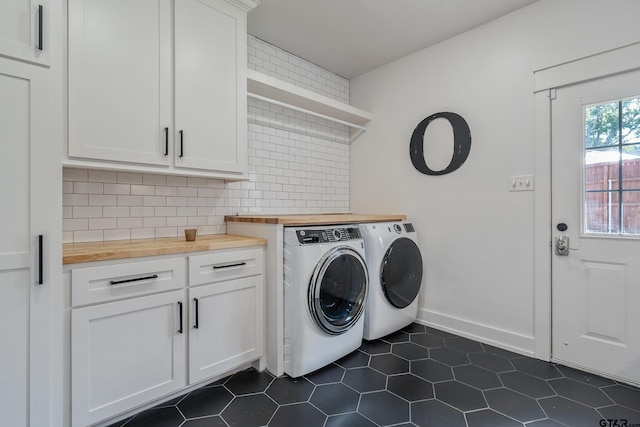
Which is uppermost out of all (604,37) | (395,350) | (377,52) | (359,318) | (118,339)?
(377,52)

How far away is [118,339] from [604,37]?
3245mm

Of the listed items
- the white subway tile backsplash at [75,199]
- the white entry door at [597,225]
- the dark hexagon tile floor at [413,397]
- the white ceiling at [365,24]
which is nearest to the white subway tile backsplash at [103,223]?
the white subway tile backsplash at [75,199]

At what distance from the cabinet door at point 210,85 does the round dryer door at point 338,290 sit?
3.00 feet

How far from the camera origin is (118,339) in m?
1.48

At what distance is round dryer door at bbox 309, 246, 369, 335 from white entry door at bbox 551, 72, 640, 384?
134 cm

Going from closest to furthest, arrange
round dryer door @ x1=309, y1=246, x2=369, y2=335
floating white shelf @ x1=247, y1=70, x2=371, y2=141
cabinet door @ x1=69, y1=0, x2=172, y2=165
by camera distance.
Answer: cabinet door @ x1=69, y1=0, x2=172, y2=165, round dryer door @ x1=309, y1=246, x2=369, y2=335, floating white shelf @ x1=247, y1=70, x2=371, y2=141

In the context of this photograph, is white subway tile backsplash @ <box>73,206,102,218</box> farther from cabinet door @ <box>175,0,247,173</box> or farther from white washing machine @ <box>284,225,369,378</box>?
white washing machine @ <box>284,225,369,378</box>

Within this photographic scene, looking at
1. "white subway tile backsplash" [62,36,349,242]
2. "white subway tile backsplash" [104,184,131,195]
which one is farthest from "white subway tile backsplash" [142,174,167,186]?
"white subway tile backsplash" [104,184,131,195]

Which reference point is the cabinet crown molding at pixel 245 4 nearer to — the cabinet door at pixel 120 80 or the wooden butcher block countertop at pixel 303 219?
the cabinet door at pixel 120 80

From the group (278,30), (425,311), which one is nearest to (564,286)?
(425,311)

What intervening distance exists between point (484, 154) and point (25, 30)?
108 inches

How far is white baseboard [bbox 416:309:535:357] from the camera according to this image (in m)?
2.25

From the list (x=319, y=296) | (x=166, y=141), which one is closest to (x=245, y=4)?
(x=166, y=141)

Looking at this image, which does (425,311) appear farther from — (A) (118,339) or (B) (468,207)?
(A) (118,339)
